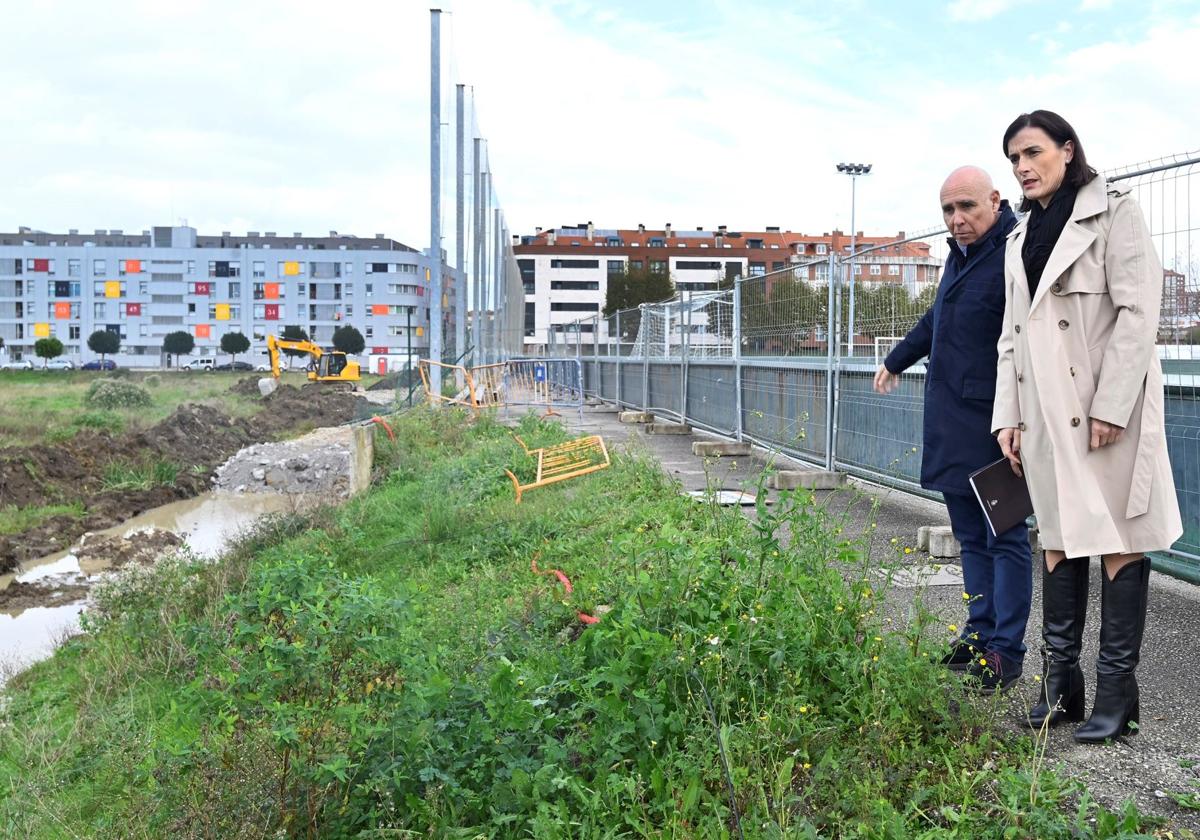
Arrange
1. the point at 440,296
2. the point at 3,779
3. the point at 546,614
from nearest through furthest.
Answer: the point at 546,614
the point at 3,779
the point at 440,296

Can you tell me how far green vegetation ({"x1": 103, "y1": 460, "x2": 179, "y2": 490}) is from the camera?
69.4 feet

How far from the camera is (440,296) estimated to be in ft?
79.9

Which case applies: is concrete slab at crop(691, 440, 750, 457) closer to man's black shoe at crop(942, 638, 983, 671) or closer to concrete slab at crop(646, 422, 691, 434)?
concrete slab at crop(646, 422, 691, 434)

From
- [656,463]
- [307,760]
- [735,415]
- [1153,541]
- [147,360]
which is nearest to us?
[1153,541]

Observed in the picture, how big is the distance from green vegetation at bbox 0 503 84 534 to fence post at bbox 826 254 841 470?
1266 centimetres

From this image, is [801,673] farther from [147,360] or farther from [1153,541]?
[147,360]

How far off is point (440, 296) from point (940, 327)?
68.2 feet

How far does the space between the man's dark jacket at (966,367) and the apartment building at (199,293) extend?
109316 millimetres

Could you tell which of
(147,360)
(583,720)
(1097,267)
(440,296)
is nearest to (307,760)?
(583,720)

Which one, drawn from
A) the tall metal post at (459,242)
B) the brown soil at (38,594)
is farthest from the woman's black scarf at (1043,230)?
the tall metal post at (459,242)

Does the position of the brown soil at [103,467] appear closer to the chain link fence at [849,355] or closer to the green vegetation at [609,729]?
the chain link fence at [849,355]

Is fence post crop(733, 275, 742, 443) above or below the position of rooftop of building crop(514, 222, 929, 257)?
below

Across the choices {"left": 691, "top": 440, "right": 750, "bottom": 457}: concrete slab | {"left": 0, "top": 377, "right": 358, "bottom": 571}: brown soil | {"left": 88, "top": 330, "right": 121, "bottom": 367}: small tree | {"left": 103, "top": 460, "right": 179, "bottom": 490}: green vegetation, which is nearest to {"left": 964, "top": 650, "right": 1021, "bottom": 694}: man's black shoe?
{"left": 691, "top": 440, "right": 750, "bottom": 457}: concrete slab

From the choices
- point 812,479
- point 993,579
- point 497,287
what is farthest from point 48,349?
point 993,579
